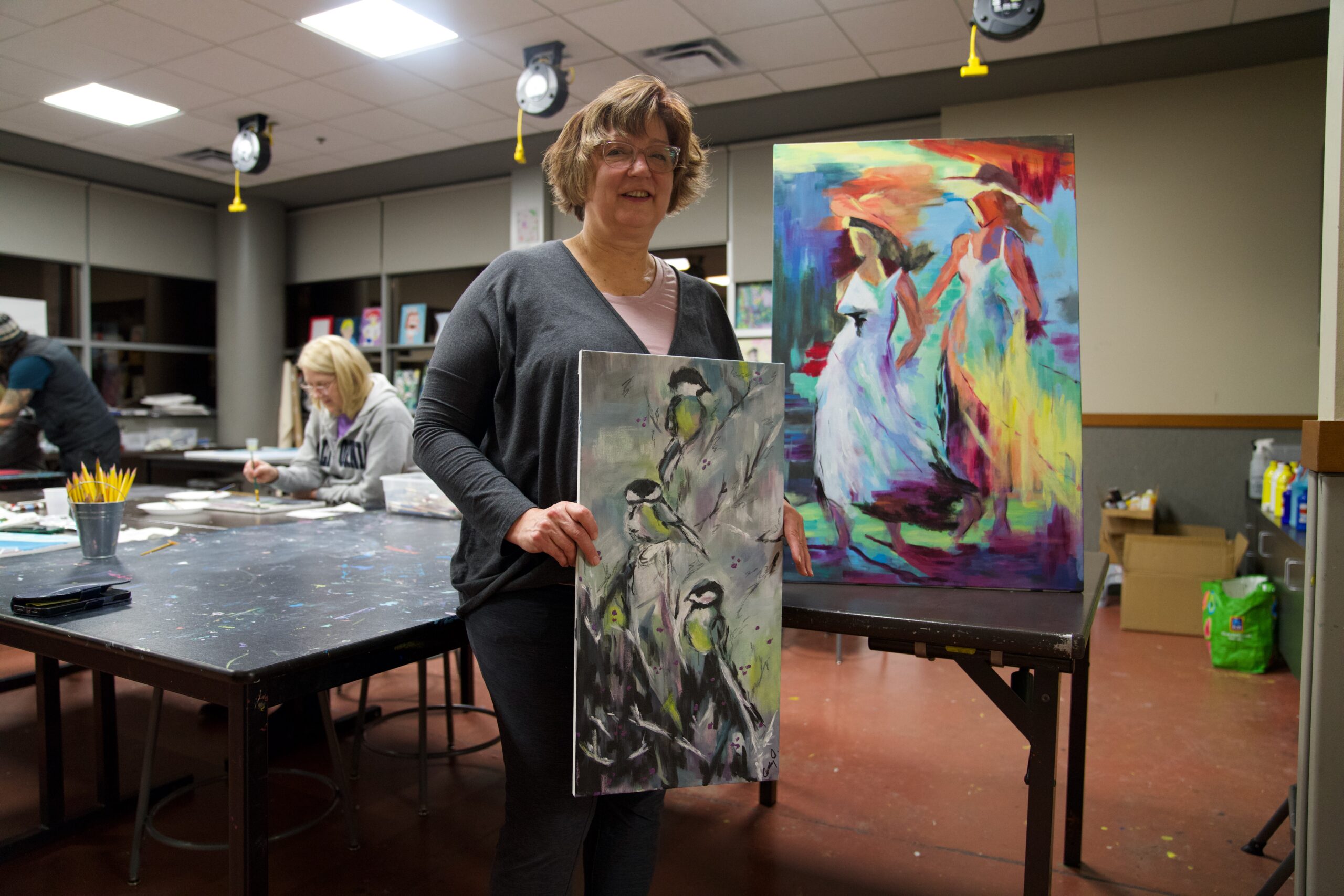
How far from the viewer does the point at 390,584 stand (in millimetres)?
1655

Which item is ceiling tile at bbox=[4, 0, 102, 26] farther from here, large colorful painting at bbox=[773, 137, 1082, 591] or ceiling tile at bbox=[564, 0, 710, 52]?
large colorful painting at bbox=[773, 137, 1082, 591]

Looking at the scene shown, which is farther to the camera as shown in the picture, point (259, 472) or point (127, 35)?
point (127, 35)

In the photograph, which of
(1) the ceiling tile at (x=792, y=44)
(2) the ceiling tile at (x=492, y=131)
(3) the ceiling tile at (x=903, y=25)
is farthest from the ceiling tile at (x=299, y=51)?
(3) the ceiling tile at (x=903, y=25)

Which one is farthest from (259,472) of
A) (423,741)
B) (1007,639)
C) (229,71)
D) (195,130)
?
(195,130)

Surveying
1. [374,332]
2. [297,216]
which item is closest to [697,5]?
[374,332]

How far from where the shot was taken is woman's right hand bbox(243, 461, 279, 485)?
2.73 metres

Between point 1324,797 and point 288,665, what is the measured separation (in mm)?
1504

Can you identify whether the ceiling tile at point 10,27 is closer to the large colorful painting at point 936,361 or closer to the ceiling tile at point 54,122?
the ceiling tile at point 54,122

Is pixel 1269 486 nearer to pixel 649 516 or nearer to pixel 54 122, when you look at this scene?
pixel 649 516

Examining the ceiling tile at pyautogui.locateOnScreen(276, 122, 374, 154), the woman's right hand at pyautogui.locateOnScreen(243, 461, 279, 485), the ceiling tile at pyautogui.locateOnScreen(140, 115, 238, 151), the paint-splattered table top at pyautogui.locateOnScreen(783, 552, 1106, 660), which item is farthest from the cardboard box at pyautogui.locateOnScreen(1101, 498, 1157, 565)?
the ceiling tile at pyautogui.locateOnScreen(140, 115, 238, 151)

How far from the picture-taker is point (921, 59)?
412 centimetres

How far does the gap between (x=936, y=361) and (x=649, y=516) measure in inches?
26.0

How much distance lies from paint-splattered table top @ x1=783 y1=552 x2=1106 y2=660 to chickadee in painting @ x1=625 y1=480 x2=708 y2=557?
0.30 metres

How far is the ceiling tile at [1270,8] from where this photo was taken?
137 inches
